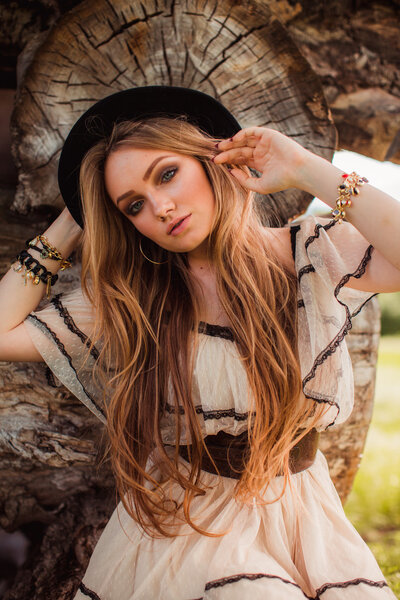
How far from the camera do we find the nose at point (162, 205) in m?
1.75

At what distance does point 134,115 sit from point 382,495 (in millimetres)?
3928

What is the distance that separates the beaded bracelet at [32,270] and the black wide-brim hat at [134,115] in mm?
311

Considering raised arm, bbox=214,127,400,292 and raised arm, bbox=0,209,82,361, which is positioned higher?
raised arm, bbox=214,127,400,292

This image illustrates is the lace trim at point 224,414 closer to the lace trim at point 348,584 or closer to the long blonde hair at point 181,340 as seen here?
the long blonde hair at point 181,340

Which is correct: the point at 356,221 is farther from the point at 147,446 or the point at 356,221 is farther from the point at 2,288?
the point at 2,288

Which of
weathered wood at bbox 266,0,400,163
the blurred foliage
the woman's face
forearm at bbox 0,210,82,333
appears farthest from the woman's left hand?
the blurred foliage

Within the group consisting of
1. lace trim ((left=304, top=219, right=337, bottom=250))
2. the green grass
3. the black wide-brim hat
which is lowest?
the green grass

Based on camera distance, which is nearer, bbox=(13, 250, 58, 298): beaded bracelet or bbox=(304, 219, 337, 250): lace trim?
bbox=(304, 219, 337, 250): lace trim

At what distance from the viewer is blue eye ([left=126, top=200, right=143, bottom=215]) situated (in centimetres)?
186

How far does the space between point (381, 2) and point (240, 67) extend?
1.16 meters

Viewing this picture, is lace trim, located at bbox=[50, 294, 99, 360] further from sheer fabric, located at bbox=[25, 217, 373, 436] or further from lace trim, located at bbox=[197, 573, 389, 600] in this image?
lace trim, located at bbox=[197, 573, 389, 600]

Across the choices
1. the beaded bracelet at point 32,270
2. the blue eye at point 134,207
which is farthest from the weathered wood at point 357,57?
the beaded bracelet at point 32,270

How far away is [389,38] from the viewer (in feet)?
8.76

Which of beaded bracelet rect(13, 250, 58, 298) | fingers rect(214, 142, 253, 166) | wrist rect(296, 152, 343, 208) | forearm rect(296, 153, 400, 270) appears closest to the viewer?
forearm rect(296, 153, 400, 270)
